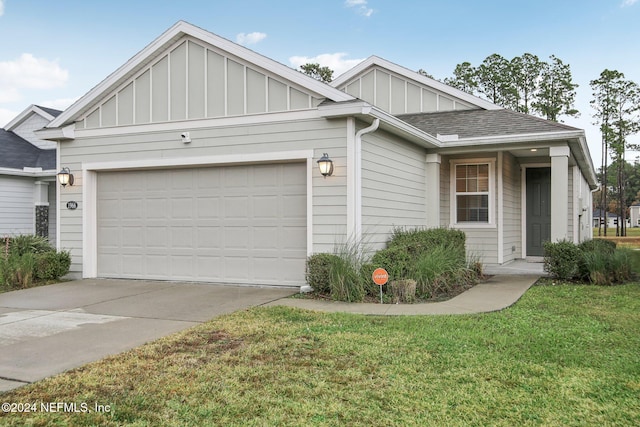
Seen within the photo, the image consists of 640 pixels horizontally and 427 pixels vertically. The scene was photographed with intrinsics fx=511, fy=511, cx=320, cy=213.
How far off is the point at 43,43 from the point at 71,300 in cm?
896

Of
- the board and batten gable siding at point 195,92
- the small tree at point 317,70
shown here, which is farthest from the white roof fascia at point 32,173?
the small tree at point 317,70

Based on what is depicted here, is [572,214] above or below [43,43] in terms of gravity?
below

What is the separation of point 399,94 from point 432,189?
12.1ft

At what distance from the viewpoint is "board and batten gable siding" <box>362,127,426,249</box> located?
8.49 m

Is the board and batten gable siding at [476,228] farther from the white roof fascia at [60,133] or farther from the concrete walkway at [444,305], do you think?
the white roof fascia at [60,133]

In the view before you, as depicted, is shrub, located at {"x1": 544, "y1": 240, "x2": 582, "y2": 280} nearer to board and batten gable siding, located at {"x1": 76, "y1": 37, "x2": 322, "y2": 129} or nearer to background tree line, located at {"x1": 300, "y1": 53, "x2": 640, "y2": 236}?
board and batten gable siding, located at {"x1": 76, "y1": 37, "x2": 322, "y2": 129}

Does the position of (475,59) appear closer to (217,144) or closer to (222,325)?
(217,144)

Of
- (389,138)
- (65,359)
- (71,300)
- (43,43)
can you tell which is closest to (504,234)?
(389,138)

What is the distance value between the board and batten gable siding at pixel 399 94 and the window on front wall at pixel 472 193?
1962 mm

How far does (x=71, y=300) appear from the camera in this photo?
757cm

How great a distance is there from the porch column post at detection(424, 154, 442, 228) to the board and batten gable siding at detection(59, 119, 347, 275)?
3.60m

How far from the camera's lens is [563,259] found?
9.02 metres

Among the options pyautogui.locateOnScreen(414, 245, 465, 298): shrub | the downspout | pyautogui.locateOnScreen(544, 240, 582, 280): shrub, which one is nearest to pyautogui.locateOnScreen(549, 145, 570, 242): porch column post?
pyautogui.locateOnScreen(544, 240, 582, 280): shrub

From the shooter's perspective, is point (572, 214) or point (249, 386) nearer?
point (249, 386)
